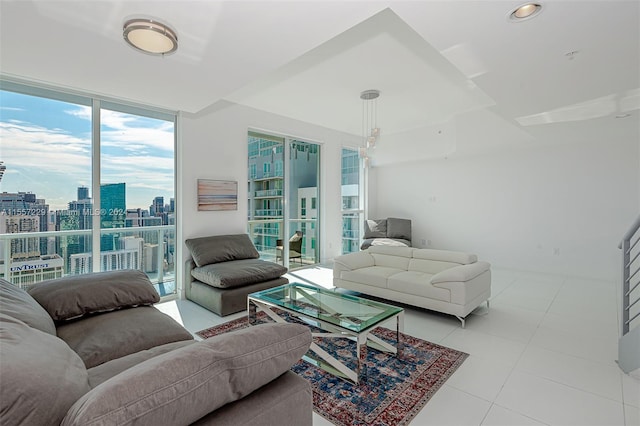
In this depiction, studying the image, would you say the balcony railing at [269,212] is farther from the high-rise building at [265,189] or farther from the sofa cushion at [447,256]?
the sofa cushion at [447,256]

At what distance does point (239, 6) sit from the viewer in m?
1.86

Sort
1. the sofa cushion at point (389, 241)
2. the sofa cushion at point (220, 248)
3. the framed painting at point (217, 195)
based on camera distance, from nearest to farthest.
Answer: the sofa cushion at point (220, 248), the framed painting at point (217, 195), the sofa cushion at point (389, 241)

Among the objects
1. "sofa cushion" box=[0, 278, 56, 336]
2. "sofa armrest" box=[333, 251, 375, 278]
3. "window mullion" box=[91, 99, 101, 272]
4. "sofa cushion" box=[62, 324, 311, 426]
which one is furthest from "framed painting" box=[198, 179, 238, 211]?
"sofa cushion" box=[62, 324, 311, 426]

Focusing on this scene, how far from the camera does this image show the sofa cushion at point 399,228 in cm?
671

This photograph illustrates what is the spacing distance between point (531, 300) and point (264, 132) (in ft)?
15.3

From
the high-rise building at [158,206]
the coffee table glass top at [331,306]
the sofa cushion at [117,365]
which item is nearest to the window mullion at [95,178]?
the high-rise building at [158,206]

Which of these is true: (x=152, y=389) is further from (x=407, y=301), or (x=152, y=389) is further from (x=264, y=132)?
(x=264, y=132)

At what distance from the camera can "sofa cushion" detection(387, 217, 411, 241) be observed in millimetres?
6707

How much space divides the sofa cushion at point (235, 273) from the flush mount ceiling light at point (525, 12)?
10.8ft

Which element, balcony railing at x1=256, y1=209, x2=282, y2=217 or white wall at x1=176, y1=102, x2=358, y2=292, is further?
balcony railing at x1=256, y1=209, x2=282, y2=217

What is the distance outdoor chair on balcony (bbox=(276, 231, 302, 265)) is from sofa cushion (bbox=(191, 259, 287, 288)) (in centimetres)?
146

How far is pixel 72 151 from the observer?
341cm

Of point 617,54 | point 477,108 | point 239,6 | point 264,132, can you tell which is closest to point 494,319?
point 617,54

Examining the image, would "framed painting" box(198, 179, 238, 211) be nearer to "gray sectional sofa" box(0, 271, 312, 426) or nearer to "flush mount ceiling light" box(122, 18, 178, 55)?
"flush mount ceiling light" box(122, 18, 178, 55)
